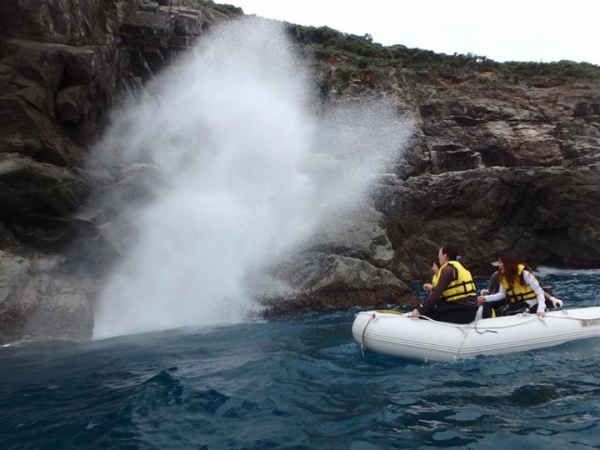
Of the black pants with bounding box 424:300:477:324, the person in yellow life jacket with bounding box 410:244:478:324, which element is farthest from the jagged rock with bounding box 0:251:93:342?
the black pants with bounding box 424:300:477:324

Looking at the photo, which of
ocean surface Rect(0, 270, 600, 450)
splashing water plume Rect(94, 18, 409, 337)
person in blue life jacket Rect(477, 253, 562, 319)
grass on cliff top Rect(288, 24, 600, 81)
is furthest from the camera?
grass on cliff top Rect(288, 24, 600, 81)

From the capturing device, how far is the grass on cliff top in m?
31.9

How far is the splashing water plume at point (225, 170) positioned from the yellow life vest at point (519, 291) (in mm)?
6355

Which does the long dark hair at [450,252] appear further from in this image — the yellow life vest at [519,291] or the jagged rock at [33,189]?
the jagged rock at [33,189]

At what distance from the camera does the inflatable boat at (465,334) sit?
7266 mm

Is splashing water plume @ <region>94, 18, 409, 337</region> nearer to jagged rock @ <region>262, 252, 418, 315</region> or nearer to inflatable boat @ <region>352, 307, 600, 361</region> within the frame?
jagged rock @ <region>262, 252, 418, 315</region>

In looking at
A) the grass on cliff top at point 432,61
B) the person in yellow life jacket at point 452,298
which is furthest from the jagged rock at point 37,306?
the grass on cliff top at point 432,61

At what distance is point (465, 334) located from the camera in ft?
24.0

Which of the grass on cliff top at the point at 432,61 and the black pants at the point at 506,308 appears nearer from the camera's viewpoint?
the black pants at the point at 506,308

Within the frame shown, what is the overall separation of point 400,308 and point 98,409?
8.76 m

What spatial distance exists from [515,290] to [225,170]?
33.5ft

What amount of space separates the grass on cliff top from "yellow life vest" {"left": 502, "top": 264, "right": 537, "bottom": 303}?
78.2 ft

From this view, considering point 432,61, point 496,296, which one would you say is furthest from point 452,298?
point 432,61

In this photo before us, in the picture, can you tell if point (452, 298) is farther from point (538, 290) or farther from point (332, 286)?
point (332, 286)
